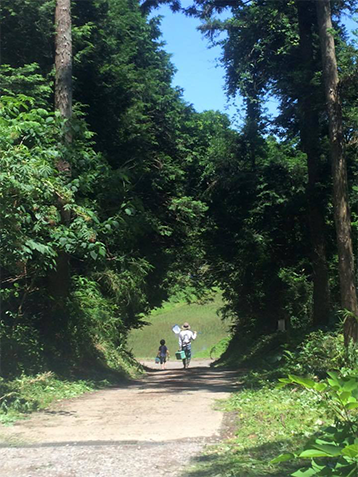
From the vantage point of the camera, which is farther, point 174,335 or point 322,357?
point 174,335

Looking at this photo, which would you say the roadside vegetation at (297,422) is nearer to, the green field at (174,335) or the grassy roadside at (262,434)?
the grassy roadside at (262,434)

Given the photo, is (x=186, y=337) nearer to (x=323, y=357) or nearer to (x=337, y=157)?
(x=323, y=357)

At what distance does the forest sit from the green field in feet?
80.7

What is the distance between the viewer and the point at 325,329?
499 inches

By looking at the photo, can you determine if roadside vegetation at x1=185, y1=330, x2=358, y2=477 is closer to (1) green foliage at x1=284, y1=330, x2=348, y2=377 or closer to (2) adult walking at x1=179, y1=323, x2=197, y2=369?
(1) green foliage at x1=284, y1=330, x2=348, y2=377

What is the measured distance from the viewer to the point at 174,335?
58188 mm

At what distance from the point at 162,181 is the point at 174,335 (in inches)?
1603

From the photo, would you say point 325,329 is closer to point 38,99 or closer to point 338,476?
point 38,99

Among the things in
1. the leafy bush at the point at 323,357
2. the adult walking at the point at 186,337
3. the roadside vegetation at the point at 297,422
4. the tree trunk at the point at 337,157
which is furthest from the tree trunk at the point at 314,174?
the adult walking at the point at 186,337

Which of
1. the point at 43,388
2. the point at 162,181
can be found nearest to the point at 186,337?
the point at 162,181

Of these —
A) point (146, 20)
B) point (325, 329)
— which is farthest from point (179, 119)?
point (325, 329)

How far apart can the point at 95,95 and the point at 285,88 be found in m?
5.91

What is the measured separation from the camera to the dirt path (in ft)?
15.9

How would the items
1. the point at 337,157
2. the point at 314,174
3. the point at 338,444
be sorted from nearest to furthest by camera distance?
1. the point at 338,444
2. the point at 337,157
3. the point at 314,174
